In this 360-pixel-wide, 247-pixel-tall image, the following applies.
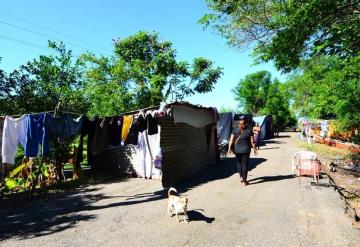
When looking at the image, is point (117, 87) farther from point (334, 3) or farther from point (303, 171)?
point (334, 3)

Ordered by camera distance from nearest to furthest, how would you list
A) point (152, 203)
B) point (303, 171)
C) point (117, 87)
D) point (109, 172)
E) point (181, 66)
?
point (152, 203)
point (303, 171)
point (109, 172)
point (117, 87)
point (181, 66)

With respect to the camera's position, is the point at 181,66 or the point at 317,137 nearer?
the point at 181,66

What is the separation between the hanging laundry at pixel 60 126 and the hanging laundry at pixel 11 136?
0.59 m

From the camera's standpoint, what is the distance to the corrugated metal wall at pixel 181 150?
10.4 m

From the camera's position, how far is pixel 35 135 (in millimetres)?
8750

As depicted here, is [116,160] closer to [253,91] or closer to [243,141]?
[243,141]

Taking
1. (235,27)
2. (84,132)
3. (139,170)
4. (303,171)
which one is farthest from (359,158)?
(84,132)

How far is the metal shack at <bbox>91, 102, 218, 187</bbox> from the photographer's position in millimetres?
10492

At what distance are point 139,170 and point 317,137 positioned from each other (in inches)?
843

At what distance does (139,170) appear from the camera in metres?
12.1

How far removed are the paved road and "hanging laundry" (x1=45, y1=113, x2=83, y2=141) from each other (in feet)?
5.72

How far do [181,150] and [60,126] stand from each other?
4196 millimetres

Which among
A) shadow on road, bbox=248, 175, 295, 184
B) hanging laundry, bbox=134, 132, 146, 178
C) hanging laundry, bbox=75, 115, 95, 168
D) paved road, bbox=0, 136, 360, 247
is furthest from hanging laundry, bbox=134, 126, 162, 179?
shadow on road, bbox=248, 175, 295, 184

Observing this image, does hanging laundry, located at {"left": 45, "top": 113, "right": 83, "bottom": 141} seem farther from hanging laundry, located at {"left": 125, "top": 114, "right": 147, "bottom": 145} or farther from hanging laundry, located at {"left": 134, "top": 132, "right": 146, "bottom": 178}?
hanging laundry, located at {"left": 134, "top": 132, "right": 146, "bottom": 178}
